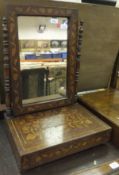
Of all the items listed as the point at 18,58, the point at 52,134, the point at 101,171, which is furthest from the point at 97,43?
the point at 101,171

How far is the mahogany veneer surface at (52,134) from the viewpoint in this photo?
798 millimetres

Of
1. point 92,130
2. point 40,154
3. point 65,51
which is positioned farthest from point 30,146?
point 65,51

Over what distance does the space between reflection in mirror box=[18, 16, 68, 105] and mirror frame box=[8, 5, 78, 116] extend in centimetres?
3

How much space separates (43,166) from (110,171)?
1.04ft

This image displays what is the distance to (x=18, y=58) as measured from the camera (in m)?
0.94

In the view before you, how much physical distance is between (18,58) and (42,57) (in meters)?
0.17

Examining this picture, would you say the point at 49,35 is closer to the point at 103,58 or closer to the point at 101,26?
the point at 101,26

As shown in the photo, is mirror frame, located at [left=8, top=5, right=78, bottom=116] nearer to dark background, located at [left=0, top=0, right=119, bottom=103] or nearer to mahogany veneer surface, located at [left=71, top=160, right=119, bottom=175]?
dark background, located at [left=0, top=0, right=119, bottom=103]

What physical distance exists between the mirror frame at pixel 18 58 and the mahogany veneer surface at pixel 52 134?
0.17ft

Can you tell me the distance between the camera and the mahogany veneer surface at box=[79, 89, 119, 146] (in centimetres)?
102

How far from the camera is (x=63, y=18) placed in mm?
1025

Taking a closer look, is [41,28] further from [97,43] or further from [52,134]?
[52,134]

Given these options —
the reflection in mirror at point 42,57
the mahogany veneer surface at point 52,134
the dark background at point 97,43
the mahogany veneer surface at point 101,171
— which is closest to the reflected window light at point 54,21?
the reflection in mirror at point 42,57

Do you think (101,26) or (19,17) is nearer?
(19,17)
